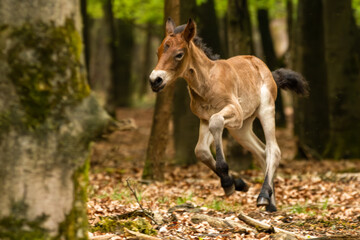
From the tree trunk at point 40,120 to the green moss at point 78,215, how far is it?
14 mm

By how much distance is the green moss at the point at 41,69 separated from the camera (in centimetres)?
387

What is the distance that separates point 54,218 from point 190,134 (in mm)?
10364

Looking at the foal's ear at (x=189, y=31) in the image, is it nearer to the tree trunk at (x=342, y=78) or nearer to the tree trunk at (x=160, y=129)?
the tree trunk at (x=160, y=129)

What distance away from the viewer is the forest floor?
6133mm

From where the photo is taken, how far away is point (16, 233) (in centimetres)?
384

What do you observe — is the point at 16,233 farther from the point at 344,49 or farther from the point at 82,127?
the point at 344,49

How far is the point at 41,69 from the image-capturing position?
12.8 ft

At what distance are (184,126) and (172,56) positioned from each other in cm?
694

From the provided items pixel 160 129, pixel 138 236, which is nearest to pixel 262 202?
pixel 138 236

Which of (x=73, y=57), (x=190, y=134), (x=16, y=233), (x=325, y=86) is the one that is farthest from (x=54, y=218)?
(x=325, y=86)

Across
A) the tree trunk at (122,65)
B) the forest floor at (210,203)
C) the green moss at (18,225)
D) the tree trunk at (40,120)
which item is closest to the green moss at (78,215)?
the tree trunk at (40,120)

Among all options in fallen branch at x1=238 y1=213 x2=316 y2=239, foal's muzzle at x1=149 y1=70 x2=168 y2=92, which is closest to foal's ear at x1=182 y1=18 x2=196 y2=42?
foal's muzzle at x1=149 y1=70 x2=168 y2=92

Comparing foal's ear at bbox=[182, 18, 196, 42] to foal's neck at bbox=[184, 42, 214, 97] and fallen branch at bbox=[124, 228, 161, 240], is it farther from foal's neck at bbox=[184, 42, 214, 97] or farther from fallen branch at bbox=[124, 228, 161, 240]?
fallen branch at bbox=[124, 228, 161, 240]

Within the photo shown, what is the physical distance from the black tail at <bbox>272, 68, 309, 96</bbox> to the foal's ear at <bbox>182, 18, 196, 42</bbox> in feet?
8.69
